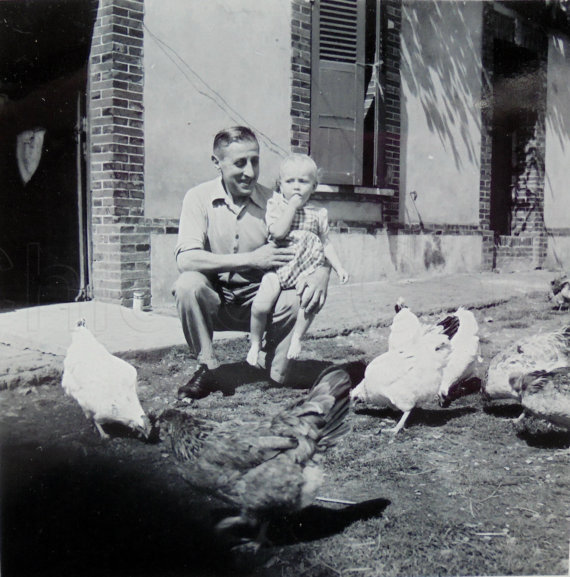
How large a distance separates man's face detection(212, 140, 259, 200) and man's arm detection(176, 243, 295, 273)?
23cm

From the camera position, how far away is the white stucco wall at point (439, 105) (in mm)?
4926

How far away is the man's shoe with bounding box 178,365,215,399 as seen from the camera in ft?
7.28

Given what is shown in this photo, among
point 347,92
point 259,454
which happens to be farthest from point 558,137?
point 259,454

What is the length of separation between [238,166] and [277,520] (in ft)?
4.16

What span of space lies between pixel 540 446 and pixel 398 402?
1.95 ft

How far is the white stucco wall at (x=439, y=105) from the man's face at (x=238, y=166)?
10.0 ft

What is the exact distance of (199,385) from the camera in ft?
7.47

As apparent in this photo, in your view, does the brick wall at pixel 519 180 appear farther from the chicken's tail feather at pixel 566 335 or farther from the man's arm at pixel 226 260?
the man's arm at pixel 226 260

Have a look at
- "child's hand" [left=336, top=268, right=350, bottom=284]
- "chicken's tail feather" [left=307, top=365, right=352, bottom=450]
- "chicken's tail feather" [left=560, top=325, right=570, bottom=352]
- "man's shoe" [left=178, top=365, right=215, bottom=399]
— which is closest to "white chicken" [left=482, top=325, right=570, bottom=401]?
"chicken's tail feather" [left=560, top=325, right=570, bottom=352]

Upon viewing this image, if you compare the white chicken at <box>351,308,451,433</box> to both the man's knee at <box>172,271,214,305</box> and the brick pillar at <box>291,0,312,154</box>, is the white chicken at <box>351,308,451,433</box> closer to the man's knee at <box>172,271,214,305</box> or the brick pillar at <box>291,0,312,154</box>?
the man's knee at <box>172,271,214,305</box>

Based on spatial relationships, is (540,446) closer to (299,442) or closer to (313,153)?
(299,442)

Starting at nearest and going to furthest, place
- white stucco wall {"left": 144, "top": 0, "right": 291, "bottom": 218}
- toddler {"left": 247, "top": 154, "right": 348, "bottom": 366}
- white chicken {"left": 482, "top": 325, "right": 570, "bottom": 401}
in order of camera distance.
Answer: toddler {"left": 247, "top": 154, "right": 348, "bottom": 366}
white stucco wall {"left": 144, "top": 0, "right": 291, "bottom": 218}
white chicken {"left": 482, "top": 325, "right": 570, "bottom": 401}

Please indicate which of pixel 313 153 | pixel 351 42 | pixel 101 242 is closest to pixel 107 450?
pixel 101 242

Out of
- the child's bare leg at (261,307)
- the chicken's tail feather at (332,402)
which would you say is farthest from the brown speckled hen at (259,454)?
the child's bare leg at (261,307)
